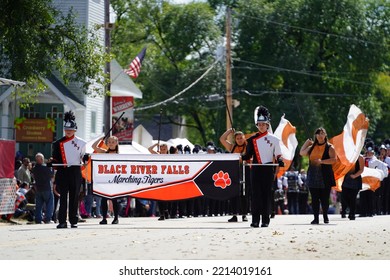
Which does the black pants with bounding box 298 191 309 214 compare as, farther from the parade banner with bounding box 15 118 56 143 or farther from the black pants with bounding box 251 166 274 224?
the black pants with bounding box 251 166 274 224

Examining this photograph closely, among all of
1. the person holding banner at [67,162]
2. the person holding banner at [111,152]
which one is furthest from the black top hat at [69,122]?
the person holding banner at [111,152]

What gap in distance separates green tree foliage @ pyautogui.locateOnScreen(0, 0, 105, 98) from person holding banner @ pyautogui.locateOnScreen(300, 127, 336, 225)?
34.9 ft

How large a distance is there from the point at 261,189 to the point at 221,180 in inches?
177

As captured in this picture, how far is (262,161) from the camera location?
74.5 feet

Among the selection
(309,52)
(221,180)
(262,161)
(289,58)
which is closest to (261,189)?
(262,161)

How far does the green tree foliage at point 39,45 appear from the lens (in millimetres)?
32906

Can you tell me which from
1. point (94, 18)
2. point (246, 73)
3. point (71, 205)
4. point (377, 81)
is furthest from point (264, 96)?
point (71, 205)

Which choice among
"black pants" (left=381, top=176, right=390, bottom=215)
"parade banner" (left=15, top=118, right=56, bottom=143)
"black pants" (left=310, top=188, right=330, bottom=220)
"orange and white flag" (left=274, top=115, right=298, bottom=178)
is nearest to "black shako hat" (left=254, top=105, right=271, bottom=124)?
"black pants" (left=310, top=188, right=330, bottom=220)

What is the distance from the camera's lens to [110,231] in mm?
21766

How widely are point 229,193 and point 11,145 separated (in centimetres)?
550

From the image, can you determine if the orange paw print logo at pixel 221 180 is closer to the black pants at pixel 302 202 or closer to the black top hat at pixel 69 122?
the black top hat at pixel 69 122

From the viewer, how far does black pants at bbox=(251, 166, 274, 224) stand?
74.6ft

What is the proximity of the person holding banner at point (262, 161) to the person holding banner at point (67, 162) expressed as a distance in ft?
10.5

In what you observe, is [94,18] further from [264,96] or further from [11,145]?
[11,145]
